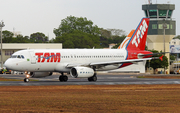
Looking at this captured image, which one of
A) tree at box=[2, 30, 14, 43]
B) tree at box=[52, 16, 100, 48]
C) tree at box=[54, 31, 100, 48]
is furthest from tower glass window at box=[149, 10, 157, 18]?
tree at box=[2, 30, 14, 43]

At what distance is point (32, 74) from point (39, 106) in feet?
85.0

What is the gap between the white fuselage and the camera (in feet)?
147

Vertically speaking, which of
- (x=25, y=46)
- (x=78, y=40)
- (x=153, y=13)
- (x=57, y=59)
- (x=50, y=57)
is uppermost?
(x=153, y=13)

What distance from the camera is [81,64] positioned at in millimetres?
48094

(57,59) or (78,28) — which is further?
(78,28)

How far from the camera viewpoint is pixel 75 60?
4881 centimetres

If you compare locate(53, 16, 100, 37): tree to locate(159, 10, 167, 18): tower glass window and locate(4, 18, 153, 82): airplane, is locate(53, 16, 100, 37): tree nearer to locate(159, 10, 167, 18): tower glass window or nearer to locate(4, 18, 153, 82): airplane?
locate(159, 10, 167, 18): tower glass window

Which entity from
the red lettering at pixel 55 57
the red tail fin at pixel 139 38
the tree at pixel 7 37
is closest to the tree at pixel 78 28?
the tree at pixel 7 37

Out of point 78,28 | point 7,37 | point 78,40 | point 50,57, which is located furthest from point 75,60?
point 78,28

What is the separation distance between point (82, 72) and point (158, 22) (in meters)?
78.6

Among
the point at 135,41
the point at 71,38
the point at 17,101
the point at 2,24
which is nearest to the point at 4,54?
the point at 2,24

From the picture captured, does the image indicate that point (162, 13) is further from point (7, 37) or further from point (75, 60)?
point (75, 60)

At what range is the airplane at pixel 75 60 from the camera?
148 ft

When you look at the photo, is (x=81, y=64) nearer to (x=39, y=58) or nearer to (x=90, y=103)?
(x=39, y=58)
